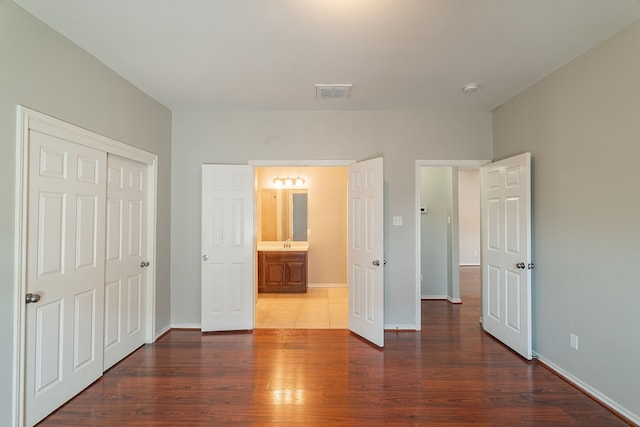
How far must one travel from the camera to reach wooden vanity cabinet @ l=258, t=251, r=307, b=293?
566cm

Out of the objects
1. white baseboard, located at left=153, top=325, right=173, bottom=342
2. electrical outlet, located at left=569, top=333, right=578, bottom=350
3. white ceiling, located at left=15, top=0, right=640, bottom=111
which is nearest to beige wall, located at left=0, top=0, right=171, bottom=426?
white ceiling, located at left=15, top=0, right=640, bottom=111

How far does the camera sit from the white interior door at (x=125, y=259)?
2859mm

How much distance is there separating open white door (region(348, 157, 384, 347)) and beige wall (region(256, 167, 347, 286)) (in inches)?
93.0

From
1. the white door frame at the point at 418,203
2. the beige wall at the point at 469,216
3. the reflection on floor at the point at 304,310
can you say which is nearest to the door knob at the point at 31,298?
the reflection on floor at the point at 304,310

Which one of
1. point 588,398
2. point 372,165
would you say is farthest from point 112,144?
point 588,398

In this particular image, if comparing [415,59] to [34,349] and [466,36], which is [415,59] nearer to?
[466,36]

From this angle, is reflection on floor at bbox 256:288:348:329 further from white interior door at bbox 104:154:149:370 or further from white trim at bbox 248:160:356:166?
white trim at bbox 248:160:356:166

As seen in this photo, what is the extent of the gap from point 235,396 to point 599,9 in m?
3.73

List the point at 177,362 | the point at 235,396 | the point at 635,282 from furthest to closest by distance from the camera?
the point at 177,362 < the point at 235,396 < the point at 635,282

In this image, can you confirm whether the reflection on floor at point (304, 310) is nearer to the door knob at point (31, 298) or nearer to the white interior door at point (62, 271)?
the white interior door at point (62, 271)

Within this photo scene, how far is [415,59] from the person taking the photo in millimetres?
2605

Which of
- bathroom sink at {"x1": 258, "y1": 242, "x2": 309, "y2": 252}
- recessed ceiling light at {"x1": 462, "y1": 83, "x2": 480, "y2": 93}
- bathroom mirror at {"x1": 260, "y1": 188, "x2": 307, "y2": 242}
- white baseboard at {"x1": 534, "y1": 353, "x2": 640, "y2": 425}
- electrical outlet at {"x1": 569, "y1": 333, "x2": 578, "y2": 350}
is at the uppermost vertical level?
A: recessed ceiling light at {"x1": 462, "y1": 83, "x2": 480, "y2": 93}

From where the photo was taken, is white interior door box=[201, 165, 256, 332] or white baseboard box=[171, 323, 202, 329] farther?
white baseboard box=[171, 323, 202, 329]

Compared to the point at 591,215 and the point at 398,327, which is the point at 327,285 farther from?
the point at 591,215
